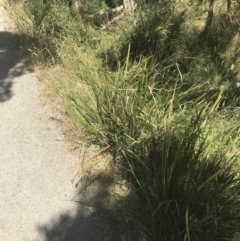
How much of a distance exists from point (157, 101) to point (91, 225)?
1236mm

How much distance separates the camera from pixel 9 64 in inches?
166

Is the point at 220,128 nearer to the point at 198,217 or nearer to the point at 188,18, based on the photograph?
the point at 198,217

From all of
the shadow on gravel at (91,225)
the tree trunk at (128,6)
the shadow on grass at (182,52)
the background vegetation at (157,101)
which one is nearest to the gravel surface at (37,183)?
the shadow on gravel at (91,225)

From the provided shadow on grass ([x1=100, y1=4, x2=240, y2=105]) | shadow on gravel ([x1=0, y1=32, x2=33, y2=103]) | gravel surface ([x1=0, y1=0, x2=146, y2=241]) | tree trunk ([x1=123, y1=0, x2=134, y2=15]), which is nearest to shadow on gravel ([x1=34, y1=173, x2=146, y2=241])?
gravel surface ([x1=0, y1=0, x2=146, y2=241])

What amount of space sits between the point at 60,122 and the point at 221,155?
1696 millimetres

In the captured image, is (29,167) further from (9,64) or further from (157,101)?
(9,64)

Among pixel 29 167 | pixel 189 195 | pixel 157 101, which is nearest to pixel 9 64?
pixel 29 167

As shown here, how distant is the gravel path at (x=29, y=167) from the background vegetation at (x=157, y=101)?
29 cm

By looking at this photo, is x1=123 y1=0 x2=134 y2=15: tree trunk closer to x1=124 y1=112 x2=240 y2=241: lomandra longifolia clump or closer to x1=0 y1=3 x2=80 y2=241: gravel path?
x1=0 y1=3 x2=80 y2=241: gravel path

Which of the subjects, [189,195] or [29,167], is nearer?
[189,195]

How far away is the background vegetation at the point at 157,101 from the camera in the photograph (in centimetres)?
223

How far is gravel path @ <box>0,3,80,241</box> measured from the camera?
257 cm

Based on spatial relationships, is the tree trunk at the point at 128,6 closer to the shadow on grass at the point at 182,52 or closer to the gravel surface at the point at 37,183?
the shadow on grass at the point at 182,52

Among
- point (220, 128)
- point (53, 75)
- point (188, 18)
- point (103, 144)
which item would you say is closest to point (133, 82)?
point (103, 144)
